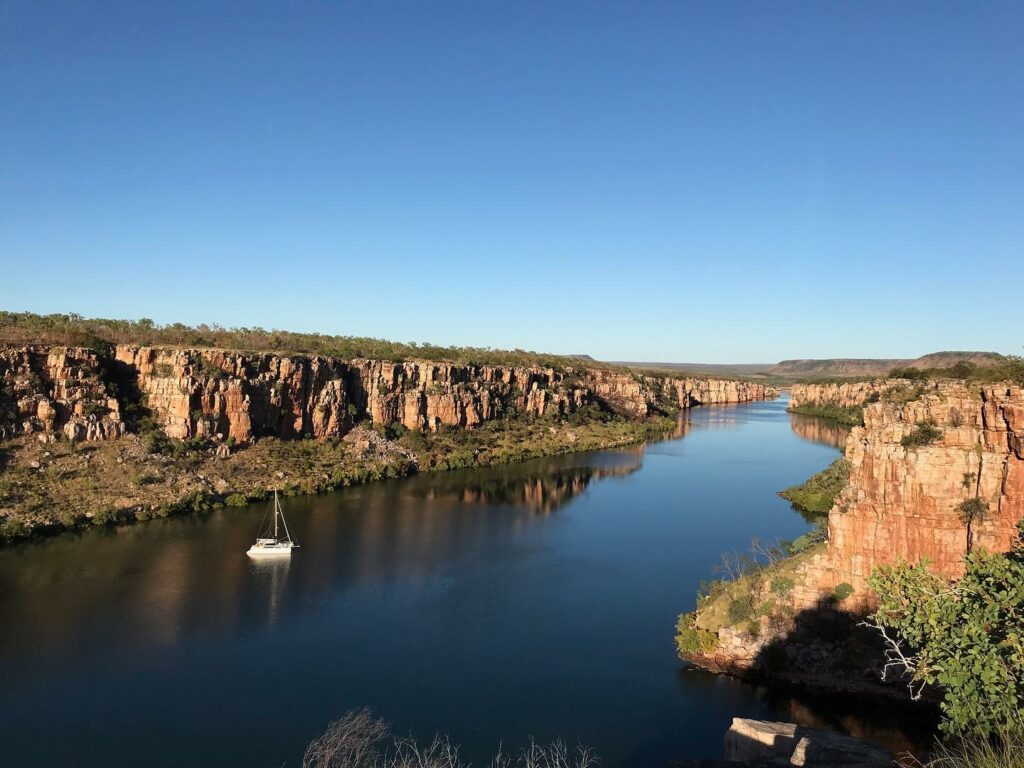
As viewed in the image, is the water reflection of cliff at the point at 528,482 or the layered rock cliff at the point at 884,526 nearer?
the layered rock cliff at the point at 884,526

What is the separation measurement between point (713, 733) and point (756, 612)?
478 cm

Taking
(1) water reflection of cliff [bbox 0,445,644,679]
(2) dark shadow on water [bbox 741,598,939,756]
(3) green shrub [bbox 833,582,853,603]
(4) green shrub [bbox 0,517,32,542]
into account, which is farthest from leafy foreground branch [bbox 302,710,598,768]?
(4) green shrub [bbox 0,517,32,542]

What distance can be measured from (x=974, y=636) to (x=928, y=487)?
15.1m

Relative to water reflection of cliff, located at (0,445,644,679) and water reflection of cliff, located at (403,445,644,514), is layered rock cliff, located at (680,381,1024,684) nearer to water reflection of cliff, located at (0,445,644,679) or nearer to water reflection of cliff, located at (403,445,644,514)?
water reflection of cliff, located at (0,445,644,679)

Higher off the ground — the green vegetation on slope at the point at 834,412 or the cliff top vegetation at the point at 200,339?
the cliff top vegetation at the point at 200,339

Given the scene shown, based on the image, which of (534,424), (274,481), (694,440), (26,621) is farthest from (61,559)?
(694,440)

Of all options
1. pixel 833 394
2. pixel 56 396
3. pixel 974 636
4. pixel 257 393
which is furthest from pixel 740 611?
pixel 833 394

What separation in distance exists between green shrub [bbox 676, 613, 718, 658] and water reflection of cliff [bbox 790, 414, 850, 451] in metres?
66.5

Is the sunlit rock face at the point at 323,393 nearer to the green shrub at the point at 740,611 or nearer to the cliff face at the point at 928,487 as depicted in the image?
the green shrub at the point at 740,611

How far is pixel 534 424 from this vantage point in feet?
269

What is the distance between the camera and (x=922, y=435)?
2127 centimetres

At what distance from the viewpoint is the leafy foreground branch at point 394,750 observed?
1736 centimetres

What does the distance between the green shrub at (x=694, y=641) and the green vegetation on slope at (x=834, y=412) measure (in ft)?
303

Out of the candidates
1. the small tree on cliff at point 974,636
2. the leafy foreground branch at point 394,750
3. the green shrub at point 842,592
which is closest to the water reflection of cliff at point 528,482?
the green shrub at point 842,592
